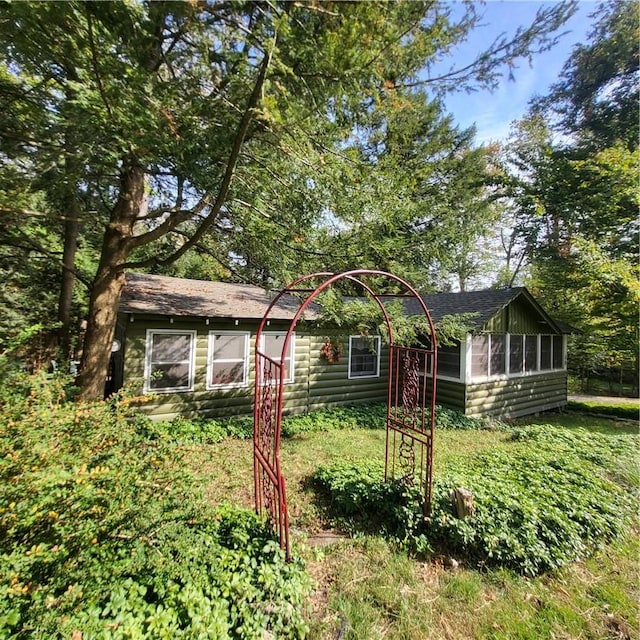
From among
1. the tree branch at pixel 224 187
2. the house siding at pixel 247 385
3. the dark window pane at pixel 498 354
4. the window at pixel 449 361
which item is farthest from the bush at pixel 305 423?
the tree branch at pixel 224 187

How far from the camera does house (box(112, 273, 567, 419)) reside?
6.94 m

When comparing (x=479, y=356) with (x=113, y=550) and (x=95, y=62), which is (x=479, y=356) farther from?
(x=95, y=62)

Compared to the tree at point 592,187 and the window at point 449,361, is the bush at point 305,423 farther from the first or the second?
the tree at point 592,187

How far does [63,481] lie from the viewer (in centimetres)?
225

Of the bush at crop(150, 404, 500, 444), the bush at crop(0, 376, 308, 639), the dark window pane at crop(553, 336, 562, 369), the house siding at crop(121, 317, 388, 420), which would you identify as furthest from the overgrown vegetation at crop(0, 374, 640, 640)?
the dark window pane at crop(553, 336, 562, 369)

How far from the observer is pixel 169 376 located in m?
Result: 7.09

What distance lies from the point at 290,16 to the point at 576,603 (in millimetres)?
5860

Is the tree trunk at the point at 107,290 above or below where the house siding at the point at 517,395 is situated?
above

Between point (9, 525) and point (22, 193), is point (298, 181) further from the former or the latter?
point (9, 525)

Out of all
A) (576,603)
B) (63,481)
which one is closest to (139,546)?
(63,481)

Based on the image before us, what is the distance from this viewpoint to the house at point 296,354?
273 inches

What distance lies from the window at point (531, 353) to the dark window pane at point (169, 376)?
1074 centimetres

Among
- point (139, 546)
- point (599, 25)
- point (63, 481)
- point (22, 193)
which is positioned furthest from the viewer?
point (599, 25)

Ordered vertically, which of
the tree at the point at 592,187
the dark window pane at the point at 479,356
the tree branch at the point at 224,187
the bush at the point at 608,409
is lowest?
the bush at the point at 608,409
